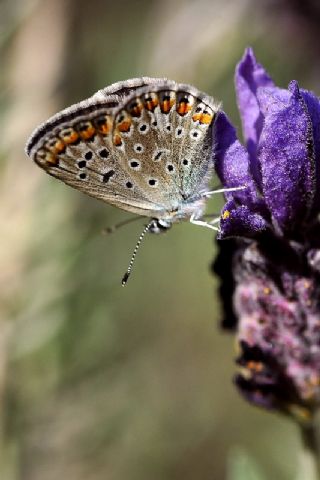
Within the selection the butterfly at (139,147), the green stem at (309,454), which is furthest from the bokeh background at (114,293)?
the butterfly at (139,147)

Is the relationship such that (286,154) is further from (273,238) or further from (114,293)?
(114,293)

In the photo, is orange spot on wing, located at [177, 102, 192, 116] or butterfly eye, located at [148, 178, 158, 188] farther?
butterfly eye, located at [148, 178, 158, 188]

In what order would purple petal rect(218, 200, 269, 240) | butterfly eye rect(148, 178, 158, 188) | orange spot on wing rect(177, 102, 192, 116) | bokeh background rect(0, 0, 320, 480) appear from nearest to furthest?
purple petal rect(218, 200, 269, 240), orange spot on wing rect(177, 102, 192, 116), butterfly eye rect(148, 178, 158, 188), bokeh background rect(0, 0, 320, 480)

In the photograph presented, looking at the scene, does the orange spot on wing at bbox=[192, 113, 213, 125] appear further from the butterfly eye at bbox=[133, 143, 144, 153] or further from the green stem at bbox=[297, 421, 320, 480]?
the green stem at bbox=[297, 421, 320, 480]

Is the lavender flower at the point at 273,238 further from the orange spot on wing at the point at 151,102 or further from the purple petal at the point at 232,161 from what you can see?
the orange spot on wing at the point at 151,102

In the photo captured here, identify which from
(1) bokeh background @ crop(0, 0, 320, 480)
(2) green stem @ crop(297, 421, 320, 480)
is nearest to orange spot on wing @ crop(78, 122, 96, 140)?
(1) bokeh background @ crop(0, 0, 320, 480)

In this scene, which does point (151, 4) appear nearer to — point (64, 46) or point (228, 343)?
point (64, 46)

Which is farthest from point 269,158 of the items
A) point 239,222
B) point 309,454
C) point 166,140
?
point 309,454
